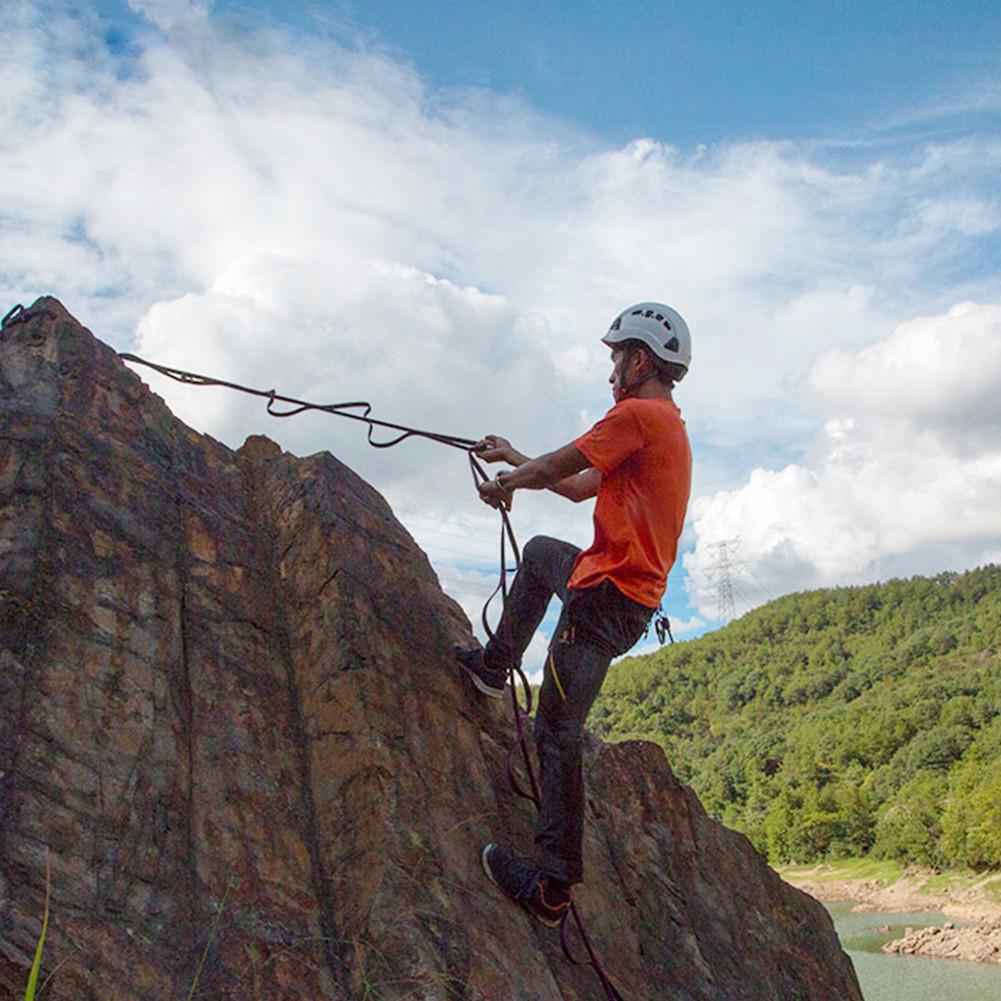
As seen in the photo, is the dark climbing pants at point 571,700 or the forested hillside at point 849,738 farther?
the forested hillside at point 849,738

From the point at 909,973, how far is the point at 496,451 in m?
48.0

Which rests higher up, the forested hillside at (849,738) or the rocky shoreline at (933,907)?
the forested hillside at (849,738)

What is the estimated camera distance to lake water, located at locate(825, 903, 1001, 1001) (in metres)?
39.1

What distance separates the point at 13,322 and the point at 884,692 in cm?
16881

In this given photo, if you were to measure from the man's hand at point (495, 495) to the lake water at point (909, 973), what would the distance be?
29998 mm

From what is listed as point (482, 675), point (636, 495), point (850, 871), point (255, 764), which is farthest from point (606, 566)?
point (850, 871)

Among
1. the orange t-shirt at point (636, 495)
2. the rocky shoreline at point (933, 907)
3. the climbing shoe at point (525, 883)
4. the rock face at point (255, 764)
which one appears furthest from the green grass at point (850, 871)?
the orange t-shirt at point (636, 495)

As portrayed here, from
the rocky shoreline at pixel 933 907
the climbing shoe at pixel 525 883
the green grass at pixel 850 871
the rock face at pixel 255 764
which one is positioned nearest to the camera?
the rock face at pixel 255 764

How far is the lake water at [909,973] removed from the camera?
3912cm

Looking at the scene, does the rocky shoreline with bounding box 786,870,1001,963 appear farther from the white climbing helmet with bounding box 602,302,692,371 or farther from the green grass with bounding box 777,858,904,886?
the white climbing helmet with bounding box 602,302,692,371

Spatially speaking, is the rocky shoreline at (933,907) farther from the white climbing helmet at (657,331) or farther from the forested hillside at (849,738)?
the white climbing helmet at (657,331)

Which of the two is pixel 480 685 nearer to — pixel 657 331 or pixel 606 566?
pixel 606 566

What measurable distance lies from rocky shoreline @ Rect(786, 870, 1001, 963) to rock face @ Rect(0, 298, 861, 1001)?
3306cm

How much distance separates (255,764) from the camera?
512 centimetres
